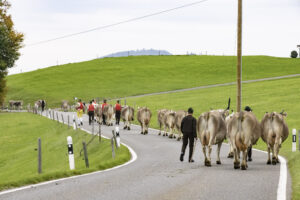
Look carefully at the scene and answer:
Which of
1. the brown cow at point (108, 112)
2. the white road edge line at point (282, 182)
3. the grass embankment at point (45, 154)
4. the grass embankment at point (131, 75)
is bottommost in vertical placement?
the grass embankment at point (45, 154)

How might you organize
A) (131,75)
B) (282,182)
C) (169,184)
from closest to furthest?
1. (169,184)
2. (282,182)
3. (131,75)

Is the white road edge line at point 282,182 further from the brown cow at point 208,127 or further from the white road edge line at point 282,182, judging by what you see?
the brown cow at point 208,127

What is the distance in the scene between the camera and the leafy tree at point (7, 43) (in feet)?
A: 198

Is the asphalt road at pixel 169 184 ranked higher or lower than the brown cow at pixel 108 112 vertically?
lower

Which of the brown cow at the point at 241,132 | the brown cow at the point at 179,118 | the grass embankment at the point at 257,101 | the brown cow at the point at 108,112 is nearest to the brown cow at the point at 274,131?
the brown cow at the point at 241,132

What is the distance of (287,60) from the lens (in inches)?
4449

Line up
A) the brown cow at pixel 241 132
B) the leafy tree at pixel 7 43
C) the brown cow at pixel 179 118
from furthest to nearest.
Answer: the leafy tree at pixel 7 43 → the brown cow at pixel 179 118 → the brown cow at pixel 241 132

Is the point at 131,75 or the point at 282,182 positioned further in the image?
the point at 131,75

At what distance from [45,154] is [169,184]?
1759 cm

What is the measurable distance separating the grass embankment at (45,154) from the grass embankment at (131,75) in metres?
36.7

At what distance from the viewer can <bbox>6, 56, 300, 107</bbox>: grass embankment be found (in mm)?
83688

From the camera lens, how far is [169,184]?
12156 millimetres

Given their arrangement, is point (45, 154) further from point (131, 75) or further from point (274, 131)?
point (131, 75)

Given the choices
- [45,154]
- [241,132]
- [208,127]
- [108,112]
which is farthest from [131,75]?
[241,132]
